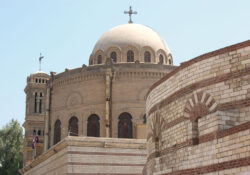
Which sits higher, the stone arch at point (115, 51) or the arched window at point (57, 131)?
the stone arch at point (115, 51)

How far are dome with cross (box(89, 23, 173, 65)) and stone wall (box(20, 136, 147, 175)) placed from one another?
12.5 meters

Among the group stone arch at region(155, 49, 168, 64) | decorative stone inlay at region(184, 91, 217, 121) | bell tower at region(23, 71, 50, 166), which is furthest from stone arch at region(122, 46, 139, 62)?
decorative stone inlay at region(184, 91, 217, 121)

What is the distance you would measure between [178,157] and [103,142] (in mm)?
12611

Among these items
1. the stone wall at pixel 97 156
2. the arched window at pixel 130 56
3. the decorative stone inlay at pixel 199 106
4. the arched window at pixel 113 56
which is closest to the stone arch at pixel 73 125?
the arched window at pixel 113 56

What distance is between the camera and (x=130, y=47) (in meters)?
39.0

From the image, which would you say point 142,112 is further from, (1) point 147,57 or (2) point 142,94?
(1) point 147,57

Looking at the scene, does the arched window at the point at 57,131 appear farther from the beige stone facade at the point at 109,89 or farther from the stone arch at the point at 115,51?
the stone arch at the point at 115,51

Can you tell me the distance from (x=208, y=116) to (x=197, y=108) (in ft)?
2.27

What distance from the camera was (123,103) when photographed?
35.4 m

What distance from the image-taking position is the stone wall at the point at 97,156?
26000 millimetres

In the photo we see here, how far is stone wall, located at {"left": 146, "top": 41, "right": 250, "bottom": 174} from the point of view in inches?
490

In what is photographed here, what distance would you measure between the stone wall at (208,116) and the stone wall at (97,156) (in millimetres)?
10582

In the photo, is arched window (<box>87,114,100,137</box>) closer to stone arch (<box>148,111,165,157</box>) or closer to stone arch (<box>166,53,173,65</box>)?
stone arch (<box>166,53,173,65</box>)

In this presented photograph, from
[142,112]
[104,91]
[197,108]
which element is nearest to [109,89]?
[104,91]
